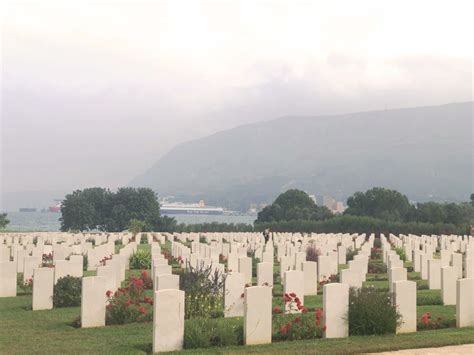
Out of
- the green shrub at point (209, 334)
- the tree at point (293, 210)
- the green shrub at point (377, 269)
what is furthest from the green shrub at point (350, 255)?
the tree at point (293, 210)

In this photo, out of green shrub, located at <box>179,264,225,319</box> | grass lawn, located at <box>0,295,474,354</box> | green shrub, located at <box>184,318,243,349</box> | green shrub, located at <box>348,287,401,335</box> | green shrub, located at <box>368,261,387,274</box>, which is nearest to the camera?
grass lawn, located at <box>0,295,474,354</box>

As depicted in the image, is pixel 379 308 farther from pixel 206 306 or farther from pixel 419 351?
pixel 206 306

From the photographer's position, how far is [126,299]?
512 inches

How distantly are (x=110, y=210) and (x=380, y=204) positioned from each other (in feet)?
96.0

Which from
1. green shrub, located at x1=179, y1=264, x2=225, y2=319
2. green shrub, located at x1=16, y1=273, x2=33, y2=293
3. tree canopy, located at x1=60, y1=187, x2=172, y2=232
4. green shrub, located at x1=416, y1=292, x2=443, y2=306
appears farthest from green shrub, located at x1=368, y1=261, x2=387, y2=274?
tree canopy, located at x1=60, y1=187, x2=172, y2=232

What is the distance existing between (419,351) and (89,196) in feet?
216

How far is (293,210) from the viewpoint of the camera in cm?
7100

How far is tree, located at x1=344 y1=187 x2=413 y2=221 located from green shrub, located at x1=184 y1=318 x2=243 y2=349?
57.2 metres

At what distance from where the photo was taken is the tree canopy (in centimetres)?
7119

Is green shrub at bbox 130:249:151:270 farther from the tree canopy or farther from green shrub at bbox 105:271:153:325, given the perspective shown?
the tree canopy

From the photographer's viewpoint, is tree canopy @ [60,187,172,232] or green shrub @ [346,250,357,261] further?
tree canopy @ [60,187,172,232]

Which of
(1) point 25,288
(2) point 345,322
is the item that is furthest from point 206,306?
(1) point 25,288

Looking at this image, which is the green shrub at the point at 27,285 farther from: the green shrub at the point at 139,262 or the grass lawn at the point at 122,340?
the green shrub at the point at 139,262

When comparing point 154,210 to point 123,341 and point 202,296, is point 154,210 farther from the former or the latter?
point 123,341
